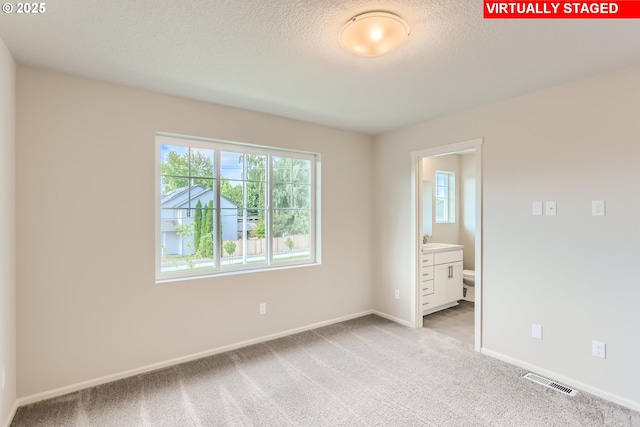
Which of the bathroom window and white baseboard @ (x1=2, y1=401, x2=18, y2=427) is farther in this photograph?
the bathroom window

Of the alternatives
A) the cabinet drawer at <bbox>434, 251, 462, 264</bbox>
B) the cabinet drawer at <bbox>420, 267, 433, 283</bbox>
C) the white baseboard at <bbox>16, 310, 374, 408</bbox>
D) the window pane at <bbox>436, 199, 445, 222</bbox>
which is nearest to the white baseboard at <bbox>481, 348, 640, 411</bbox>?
the cabinet drawer at <bbox>420, 267, 433, 283</bbox>

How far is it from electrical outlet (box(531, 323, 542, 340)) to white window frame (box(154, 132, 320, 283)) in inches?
90.6

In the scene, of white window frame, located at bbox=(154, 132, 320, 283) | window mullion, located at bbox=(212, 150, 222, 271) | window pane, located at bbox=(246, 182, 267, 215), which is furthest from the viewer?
window pane, located at bbox=(246, 182, 267, 215)

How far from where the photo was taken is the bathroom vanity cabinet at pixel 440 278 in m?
4.23

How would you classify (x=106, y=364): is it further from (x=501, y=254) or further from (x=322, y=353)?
(x=501, y=254)

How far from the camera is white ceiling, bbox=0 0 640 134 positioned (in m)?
1.69

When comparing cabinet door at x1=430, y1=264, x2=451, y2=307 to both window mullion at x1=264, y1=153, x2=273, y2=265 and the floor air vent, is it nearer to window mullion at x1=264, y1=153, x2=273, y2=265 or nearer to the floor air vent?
the floor air vent

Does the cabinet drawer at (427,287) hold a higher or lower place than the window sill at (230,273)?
lower

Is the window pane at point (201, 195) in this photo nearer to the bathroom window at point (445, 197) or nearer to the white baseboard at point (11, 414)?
the white baseboard at point (11, 414)

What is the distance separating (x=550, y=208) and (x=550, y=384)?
57.8 inches

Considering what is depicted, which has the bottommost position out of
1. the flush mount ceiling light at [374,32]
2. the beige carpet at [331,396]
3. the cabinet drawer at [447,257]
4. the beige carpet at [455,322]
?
the beige carpet at [455,322]

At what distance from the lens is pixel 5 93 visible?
202cm

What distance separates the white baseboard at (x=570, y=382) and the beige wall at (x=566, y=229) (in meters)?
0.01

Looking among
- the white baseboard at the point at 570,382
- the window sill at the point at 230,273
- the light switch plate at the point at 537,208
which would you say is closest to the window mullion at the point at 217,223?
the window sill at the point at 230,273
